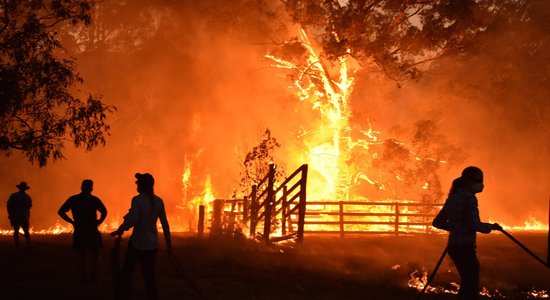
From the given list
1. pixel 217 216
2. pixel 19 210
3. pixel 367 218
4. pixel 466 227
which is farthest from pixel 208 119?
pixel 466 227

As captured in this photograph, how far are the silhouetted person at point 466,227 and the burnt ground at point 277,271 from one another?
3.70 meters

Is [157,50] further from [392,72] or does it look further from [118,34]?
[392,72]

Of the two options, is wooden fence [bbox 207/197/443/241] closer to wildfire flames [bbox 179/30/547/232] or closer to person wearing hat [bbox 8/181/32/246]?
wildfire flames [bbox 179/30/547/232]

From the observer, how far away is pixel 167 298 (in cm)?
988

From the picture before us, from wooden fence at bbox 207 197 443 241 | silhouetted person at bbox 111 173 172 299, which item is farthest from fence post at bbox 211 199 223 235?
silhouetted person at bbox 111 173 172 299

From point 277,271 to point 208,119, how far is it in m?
32.0

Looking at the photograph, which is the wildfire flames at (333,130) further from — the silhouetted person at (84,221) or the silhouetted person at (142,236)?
the silhouetted person at (142,236)

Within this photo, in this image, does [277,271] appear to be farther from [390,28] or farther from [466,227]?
[390,28]

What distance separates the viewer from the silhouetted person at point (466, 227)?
735 cm

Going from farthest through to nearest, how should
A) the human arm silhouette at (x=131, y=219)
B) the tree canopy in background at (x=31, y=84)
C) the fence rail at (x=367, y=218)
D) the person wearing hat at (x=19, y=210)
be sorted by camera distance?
the fence rail at (x=367, y=218)
the person wearing hat at (x=19, y=210)
the tree canopy in background at (x=31, y=84)
the human arm silhouette at (x=131, y=219)

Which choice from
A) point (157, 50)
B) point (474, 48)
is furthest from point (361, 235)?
point (157, 50)

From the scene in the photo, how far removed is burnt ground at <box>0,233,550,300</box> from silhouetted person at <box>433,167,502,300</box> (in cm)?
370

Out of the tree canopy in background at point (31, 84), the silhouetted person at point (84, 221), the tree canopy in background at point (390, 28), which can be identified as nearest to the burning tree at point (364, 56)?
the tree canopy in background at point (390, 28)

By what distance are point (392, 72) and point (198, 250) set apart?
620 inches
